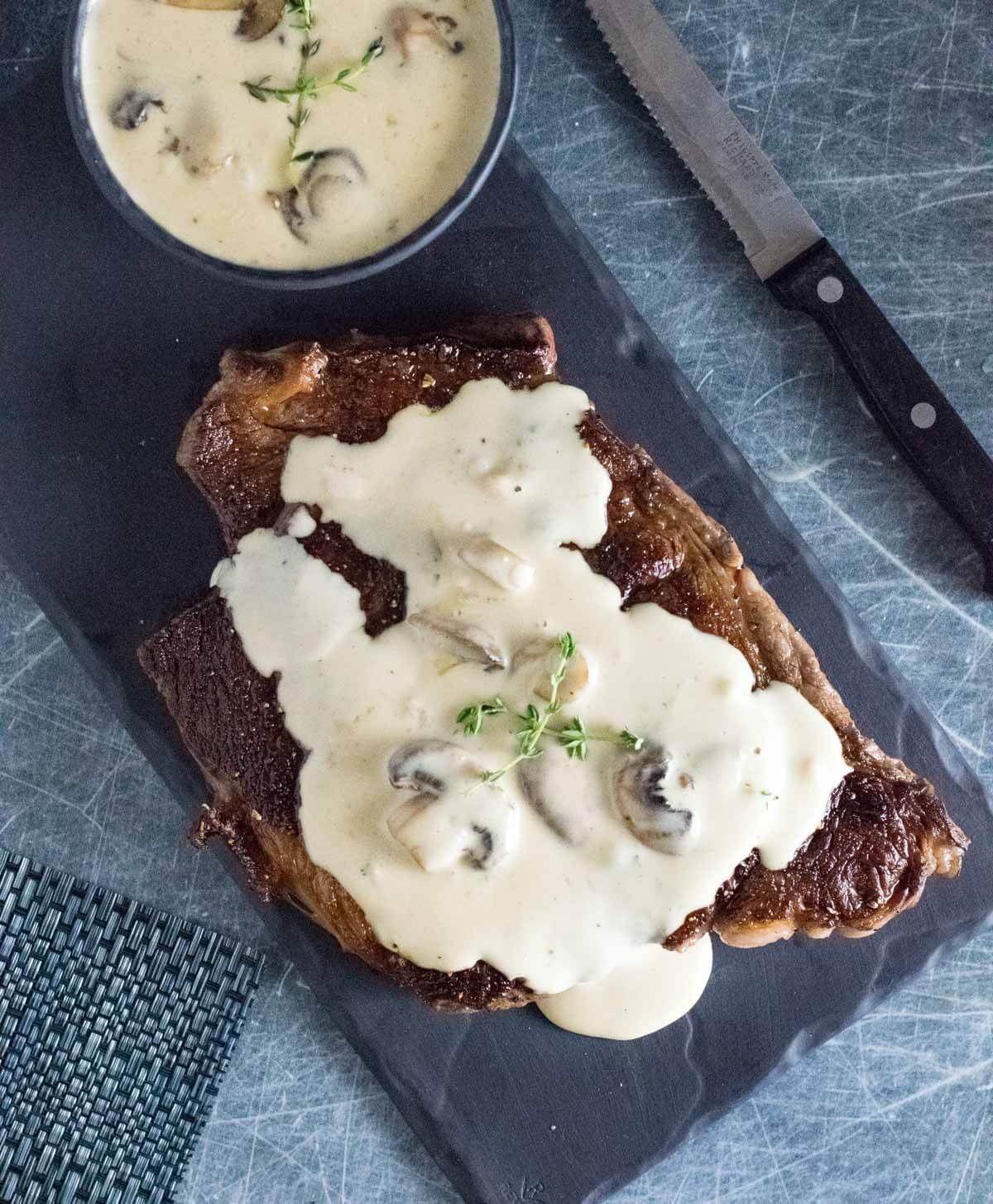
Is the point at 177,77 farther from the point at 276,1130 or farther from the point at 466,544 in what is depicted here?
the point at 276,1130

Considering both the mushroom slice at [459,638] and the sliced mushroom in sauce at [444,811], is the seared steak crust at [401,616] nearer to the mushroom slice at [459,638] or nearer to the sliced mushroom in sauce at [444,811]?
the mushroom slice at [459,638]

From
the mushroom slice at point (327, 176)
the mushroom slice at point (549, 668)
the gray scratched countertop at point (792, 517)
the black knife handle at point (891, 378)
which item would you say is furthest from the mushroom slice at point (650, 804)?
the mushroom slice at point (327, 176)

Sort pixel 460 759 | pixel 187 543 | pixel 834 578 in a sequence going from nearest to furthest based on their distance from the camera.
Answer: pixel 460 759
pixel 187 543
pixel 834 578

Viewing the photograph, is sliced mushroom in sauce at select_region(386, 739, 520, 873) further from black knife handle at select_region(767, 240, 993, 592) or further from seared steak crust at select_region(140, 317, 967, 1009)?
black knife handle at select_region(767, 240, 993, 592)

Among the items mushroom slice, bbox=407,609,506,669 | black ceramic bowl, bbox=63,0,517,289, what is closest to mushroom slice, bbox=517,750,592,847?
mushroom slice, bbox=407,609,506,669

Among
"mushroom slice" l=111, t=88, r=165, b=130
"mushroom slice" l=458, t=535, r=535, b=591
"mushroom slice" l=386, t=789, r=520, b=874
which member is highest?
"mushroom slice" l=111, t=88, r=165, b=130

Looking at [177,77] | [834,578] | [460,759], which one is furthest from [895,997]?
[177,77]

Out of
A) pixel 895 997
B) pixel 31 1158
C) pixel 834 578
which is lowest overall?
pixel 895 997
